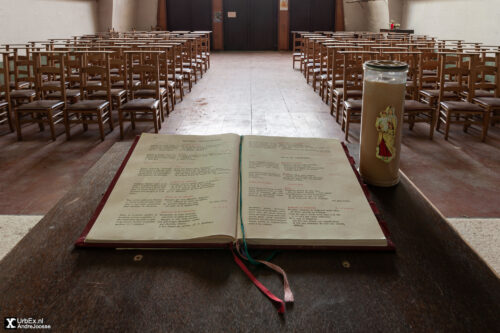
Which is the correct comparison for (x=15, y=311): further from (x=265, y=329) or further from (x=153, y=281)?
(x=265, y=329)

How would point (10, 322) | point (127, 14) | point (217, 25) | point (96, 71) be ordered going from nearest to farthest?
point (10, 322) → point (96, 71) → point (127, 14) → point (217, 25)

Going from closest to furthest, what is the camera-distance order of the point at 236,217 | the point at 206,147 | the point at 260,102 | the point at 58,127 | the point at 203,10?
the point at 236,217 < the point at 206,147 < the point at 58,127 < the point at 260,102 < the point at 203,10

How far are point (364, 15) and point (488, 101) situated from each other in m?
11.0

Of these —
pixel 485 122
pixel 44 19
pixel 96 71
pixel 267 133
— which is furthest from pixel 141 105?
pixel 44 19

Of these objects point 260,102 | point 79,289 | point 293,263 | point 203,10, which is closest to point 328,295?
point 293,263

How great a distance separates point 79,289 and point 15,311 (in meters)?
0.09

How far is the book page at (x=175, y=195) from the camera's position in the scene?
0.79 meters

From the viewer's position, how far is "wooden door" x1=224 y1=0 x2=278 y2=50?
49.0 ft

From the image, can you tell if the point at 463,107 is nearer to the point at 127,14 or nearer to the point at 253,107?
the point at 253,107

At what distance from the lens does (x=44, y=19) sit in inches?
347

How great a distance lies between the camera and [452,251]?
0.79m

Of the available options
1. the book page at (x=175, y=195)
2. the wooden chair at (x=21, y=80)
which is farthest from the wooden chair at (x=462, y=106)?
the wooden chair at (x=21, y=80)

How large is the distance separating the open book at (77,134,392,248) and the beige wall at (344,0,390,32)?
13.4 metres

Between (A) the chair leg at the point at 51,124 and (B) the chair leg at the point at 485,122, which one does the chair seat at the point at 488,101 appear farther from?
(A) the chair leg at the point at 51,124
